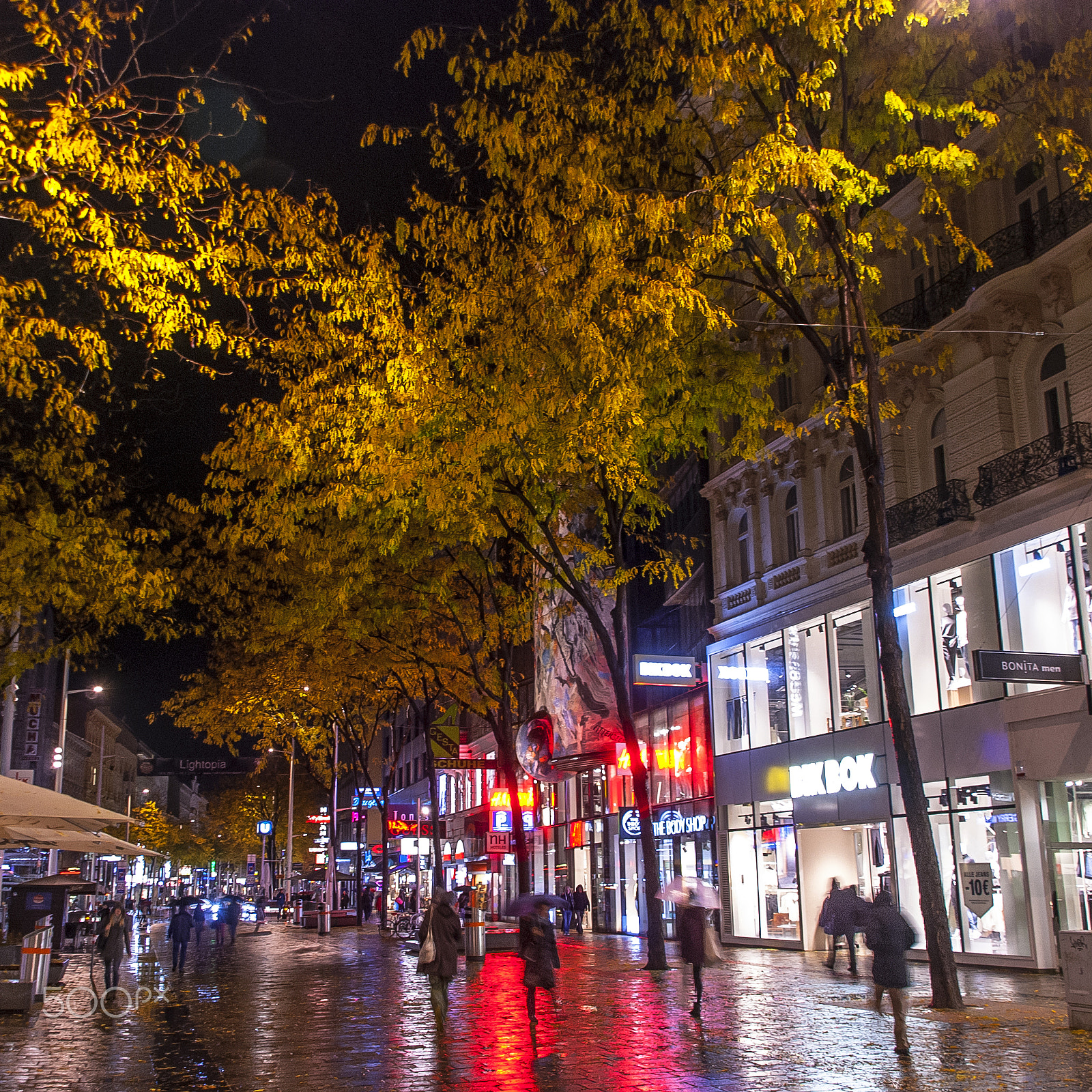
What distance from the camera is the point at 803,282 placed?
59.1 feet

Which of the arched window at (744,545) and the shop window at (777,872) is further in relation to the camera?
the arched window at (744,545)

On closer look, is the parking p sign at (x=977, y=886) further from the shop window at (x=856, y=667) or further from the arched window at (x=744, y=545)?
the arched window at (x=744, y=545)

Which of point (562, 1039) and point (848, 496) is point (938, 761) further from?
point (562, 1039)

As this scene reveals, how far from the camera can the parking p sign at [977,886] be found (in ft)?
66.8

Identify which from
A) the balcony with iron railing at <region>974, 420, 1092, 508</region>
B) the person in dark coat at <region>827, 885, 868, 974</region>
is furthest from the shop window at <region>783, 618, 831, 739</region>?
the person in dark coat at <region>827, 885, 868, 974</region>

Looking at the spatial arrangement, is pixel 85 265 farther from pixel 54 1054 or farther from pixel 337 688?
pixel 337 688

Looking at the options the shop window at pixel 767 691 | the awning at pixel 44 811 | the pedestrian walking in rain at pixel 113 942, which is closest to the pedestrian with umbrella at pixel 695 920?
the awning at pixel 44 811

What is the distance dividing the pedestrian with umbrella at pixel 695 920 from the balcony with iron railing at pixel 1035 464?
385 inches

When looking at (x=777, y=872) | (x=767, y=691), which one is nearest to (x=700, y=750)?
(x=767, y=691)

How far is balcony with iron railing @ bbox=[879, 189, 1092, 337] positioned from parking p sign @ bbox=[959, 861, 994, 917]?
9.93m

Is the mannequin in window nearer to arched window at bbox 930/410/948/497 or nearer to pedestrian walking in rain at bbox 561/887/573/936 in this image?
arched window at bbox 930/410/948/497

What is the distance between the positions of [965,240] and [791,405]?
508 inches

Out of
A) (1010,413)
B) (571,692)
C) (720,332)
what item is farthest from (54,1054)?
(571,692)

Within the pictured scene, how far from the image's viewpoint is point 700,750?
106 feet
